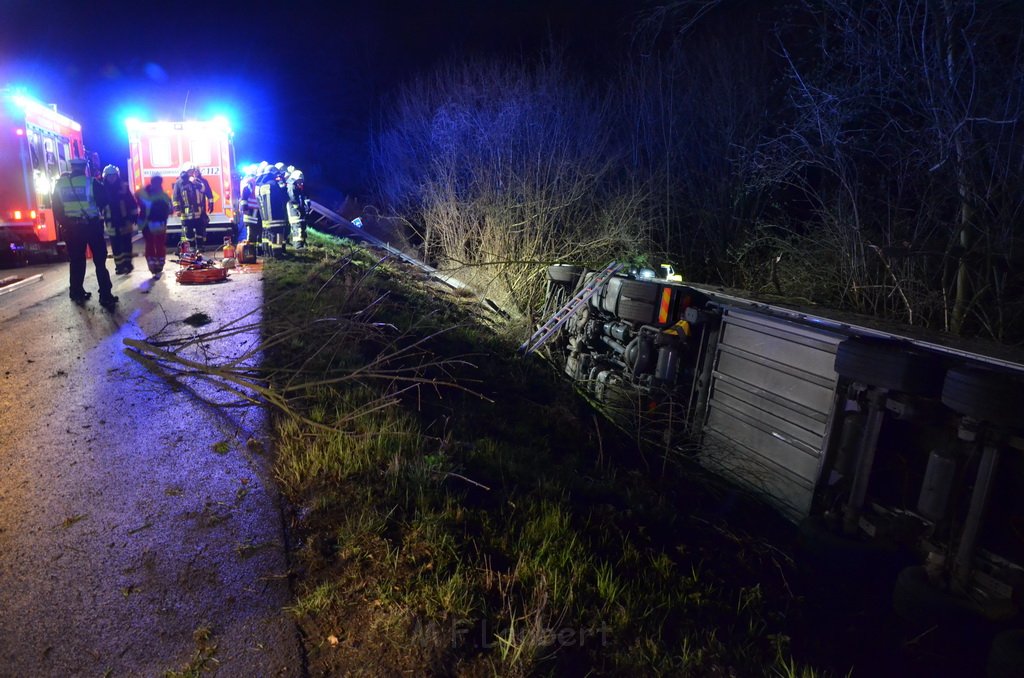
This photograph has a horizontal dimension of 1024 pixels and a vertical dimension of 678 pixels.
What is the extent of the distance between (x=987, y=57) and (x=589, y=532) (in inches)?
240

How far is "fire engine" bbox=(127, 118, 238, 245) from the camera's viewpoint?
44.2 ft

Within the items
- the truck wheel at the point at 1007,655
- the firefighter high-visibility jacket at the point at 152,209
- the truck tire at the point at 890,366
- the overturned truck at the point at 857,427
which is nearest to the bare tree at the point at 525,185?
the overturned truck at the point at 857,427

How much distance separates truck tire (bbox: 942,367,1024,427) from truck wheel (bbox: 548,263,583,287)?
17.2 feet

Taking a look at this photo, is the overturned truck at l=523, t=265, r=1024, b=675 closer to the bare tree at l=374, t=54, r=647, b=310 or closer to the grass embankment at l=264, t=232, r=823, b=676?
the grass embankment at l=264, t=232, r=823, b=676

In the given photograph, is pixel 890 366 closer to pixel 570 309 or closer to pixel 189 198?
pixel 570 309

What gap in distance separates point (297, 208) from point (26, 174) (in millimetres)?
5064

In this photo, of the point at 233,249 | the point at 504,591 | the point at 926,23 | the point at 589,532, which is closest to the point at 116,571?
the point at 504,591

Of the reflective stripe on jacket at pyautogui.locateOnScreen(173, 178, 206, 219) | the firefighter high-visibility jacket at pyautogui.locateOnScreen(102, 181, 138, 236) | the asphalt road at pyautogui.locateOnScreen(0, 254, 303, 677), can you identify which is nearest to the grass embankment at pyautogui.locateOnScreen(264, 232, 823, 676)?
the asphalt road at pyautogui.locateOnScreen(0, 254, 303, 677)

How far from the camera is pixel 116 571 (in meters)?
2.66

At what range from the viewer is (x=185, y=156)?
1373 centimetres

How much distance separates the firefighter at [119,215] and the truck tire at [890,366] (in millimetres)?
10041

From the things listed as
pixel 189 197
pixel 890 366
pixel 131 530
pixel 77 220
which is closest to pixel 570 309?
pixel 890 366

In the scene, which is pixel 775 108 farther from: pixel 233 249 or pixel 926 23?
pixel 233 249

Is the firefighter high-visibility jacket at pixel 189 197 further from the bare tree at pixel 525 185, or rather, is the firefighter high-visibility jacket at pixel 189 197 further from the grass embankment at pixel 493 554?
the grass embankment at pixel 493 554
